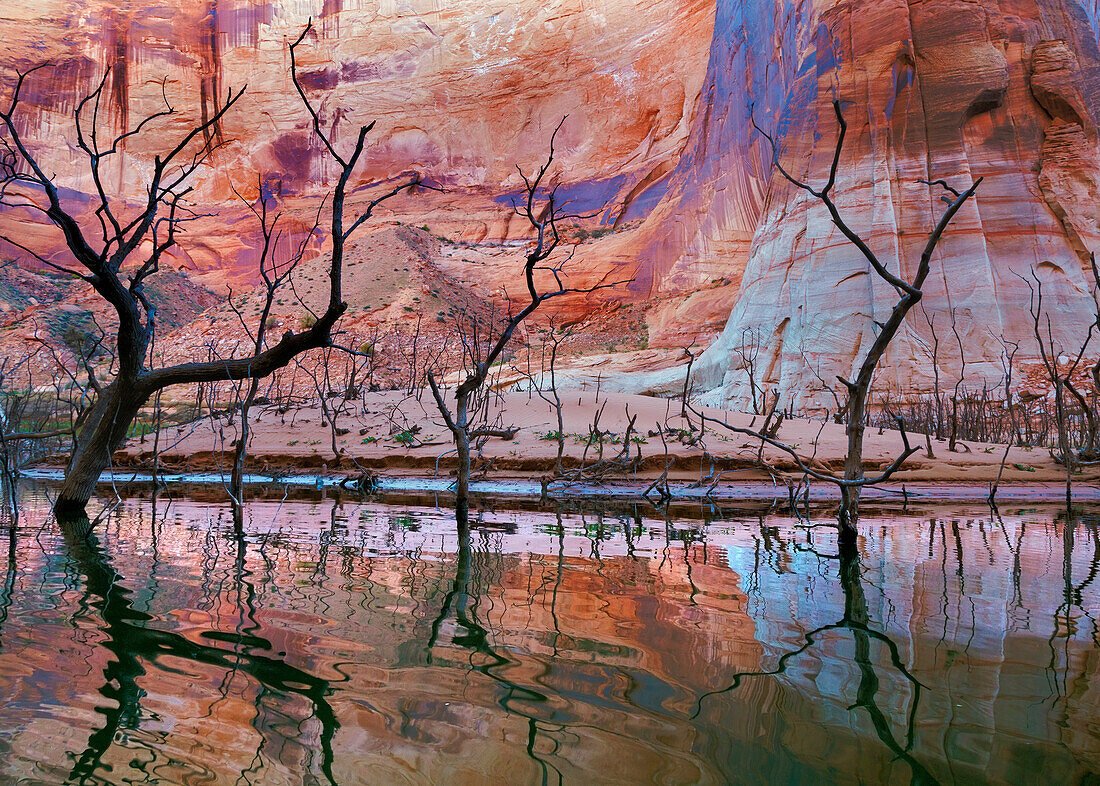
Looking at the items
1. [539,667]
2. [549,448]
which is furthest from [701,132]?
[539,667]

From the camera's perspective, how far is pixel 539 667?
2773 mm

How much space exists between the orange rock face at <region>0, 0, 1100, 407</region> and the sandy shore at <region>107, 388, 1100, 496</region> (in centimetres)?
570

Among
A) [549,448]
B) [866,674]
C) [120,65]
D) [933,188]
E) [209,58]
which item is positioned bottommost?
[866,674]

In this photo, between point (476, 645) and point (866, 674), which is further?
point (476, 645)

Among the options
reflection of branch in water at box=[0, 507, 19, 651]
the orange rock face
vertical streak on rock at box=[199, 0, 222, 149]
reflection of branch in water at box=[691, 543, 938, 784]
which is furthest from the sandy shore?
vertical streak on rock at box=[199, 0, 222, 149]

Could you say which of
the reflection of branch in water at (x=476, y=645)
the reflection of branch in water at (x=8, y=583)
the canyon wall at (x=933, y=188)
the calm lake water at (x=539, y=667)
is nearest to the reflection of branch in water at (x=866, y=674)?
the calm lake water at (x=539, y=667)

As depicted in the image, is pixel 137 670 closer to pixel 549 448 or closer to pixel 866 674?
pixel 866 674

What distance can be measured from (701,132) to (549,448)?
95.7 feet

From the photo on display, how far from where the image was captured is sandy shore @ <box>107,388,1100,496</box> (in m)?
12.0

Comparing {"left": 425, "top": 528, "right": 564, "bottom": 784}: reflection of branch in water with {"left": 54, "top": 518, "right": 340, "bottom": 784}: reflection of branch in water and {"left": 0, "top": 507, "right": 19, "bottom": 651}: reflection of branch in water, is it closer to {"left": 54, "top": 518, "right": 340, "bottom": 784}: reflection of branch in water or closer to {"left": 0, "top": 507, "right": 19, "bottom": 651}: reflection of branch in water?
{"left": 54, "top": 518, "right": 340, "bottom": 784}: reflection of branch in water

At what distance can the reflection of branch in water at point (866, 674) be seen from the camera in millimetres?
2111

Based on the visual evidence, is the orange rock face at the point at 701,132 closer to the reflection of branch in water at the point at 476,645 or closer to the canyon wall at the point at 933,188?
the canyon wall at the point at 933,188

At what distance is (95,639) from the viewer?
2994 mm

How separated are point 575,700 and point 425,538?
4.04 meters
